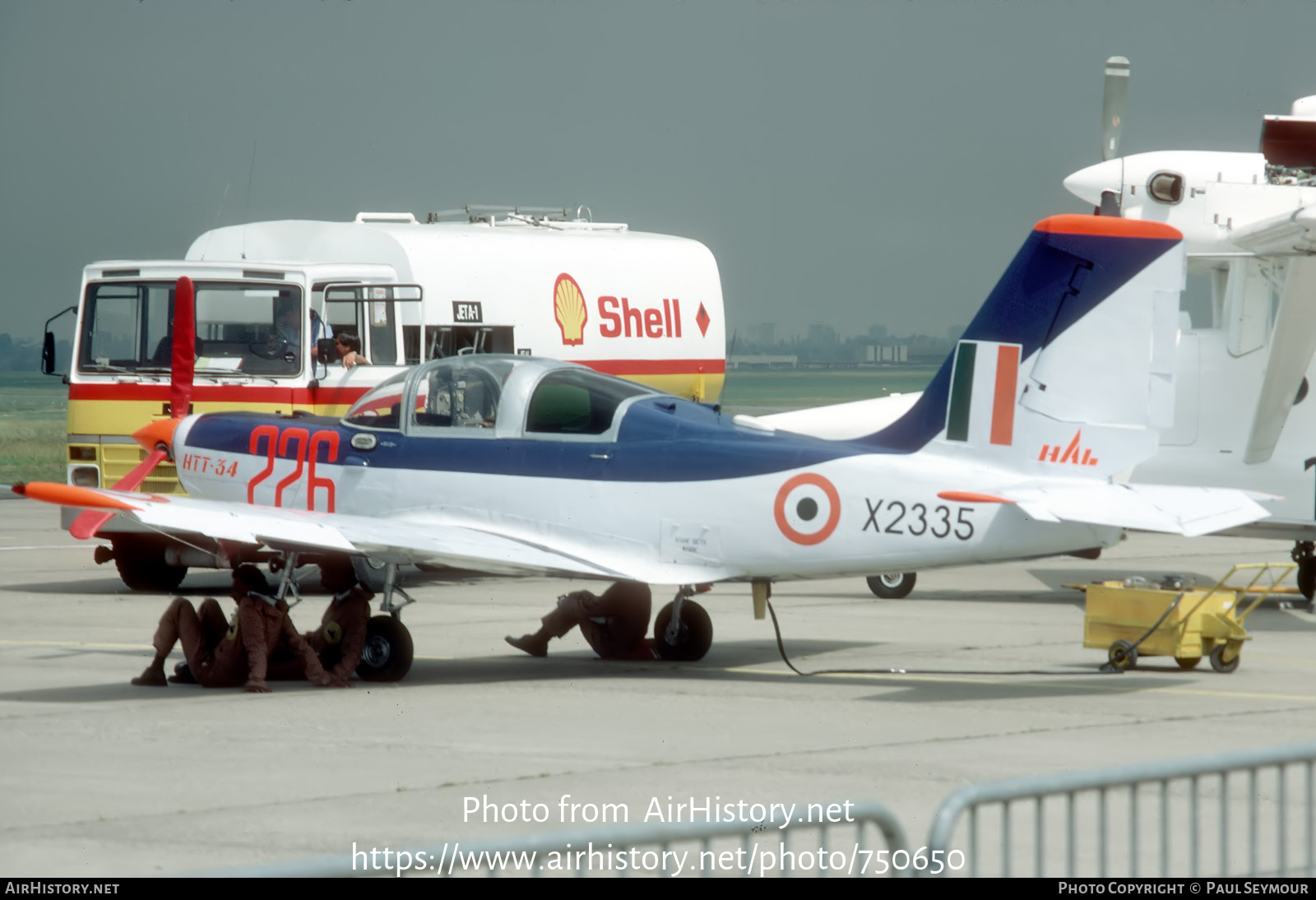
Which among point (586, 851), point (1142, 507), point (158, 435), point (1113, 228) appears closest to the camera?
point (586, 851)

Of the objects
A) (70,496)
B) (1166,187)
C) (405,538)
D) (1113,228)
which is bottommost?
(405,538)

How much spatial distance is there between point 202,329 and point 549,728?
8893 millimetres

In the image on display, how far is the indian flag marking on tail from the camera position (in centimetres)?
1084

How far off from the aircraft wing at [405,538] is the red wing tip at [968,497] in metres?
1.54

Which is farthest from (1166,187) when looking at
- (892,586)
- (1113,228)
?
(1113,228)

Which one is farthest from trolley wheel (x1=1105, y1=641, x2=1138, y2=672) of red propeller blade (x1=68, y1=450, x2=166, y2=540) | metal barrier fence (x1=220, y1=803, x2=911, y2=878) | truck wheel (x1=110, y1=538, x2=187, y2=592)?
truck wheel (x1=110, y1=538, x2=187, y2=592)

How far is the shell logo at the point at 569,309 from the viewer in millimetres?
20156

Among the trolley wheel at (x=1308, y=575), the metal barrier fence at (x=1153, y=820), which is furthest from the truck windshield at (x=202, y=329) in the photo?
the metal barrier fence at (x=1153, y=820)

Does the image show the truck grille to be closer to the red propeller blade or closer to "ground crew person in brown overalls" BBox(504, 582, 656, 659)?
the red propeller blade

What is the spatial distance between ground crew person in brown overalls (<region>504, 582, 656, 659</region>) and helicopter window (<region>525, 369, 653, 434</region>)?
145 cm

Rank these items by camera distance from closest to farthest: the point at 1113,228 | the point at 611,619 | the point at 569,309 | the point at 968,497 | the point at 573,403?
the point at 968,497
the point at 1113,228
the point at 573,403
the point at 611,619
the point at 569,309

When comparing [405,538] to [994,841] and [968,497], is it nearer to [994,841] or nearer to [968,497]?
[968,497]

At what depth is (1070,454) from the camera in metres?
10.7

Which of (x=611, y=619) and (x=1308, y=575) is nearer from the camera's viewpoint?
(x=611, y=619)
